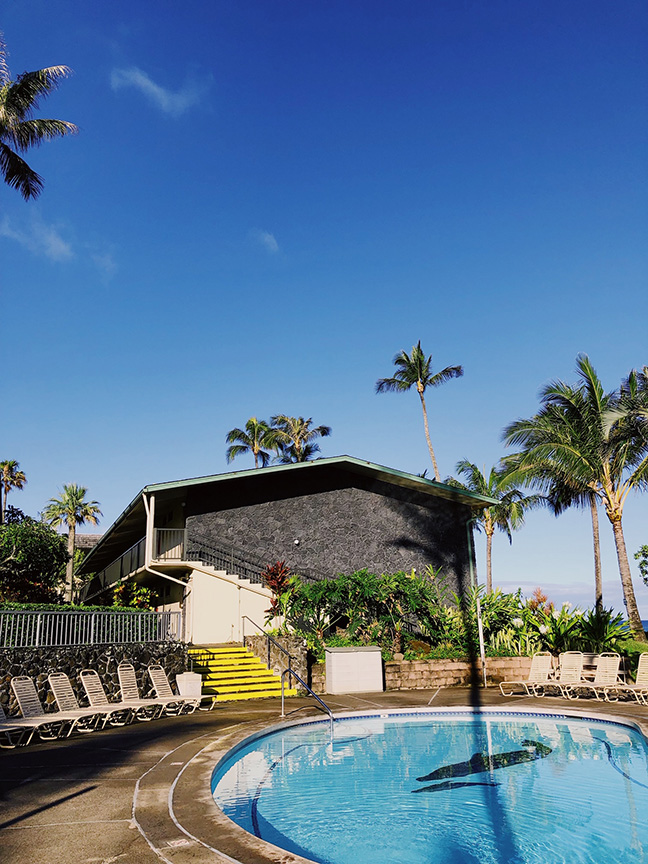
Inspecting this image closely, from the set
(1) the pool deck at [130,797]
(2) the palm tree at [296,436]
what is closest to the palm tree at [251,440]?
(2) the palm tree at [296,436]

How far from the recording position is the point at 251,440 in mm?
50875

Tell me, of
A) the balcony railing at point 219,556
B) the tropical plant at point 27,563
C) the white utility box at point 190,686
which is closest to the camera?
the white utility box at point 190,686

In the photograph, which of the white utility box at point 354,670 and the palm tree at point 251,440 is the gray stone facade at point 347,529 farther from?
the palm tree at point 251,440

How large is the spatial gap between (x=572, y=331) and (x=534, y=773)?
15109mm

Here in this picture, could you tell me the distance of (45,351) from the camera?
69.7 feet

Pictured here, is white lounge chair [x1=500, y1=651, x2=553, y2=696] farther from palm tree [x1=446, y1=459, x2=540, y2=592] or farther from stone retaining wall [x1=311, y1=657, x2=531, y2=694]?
palm tree [x1=446, y1=459, x2=540, y2=592]

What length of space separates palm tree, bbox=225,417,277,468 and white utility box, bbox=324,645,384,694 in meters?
34.4

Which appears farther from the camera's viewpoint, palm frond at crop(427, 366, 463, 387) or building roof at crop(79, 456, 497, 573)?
palm frond at crop(427, 366, 463, 387)

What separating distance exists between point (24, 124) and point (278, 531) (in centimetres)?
1527

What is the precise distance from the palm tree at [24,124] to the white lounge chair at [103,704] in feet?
49.8

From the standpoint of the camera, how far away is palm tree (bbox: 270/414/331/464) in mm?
48938

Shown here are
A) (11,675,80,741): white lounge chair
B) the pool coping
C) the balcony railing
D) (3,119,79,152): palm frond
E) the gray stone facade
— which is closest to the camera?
the pool coping

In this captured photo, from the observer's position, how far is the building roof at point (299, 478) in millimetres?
20641

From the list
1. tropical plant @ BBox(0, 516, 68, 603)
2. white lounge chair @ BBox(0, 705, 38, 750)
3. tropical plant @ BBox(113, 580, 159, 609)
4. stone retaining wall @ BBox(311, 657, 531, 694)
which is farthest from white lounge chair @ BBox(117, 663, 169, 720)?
tropical plant @ BBox(0, 516, 68, 603)
